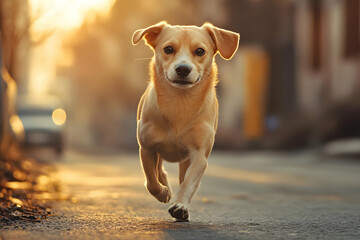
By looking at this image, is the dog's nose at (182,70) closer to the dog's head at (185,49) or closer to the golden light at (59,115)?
the dog's head at (185,49)

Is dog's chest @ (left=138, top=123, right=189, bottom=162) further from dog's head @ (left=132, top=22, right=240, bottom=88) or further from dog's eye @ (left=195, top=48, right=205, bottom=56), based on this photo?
dog's eye @ (left=195, top=48, right=205, bottom=56)

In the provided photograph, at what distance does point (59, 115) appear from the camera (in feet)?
76.9

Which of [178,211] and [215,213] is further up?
[178,211]

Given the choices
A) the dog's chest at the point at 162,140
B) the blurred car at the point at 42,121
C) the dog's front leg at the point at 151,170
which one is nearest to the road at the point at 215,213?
the dog's front leg at the point at 151,170

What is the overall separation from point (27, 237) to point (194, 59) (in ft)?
6.25

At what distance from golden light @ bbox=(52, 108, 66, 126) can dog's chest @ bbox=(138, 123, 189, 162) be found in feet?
57.9

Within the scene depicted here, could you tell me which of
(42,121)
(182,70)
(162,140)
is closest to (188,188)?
(162,140)

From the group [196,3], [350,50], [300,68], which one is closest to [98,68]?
[196,3]

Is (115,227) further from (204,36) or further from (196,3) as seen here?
(196,3)

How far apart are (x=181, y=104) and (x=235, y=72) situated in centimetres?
2715

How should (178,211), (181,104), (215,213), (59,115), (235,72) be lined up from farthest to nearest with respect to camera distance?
(235,72), (59,115), (215,213), (181,104), (178,211)

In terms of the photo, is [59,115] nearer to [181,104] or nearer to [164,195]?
[164,195]

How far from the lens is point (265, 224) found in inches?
215

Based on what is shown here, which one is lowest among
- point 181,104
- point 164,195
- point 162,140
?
point 164,195
